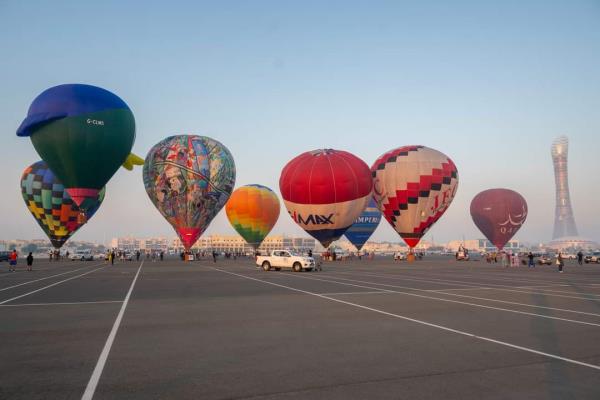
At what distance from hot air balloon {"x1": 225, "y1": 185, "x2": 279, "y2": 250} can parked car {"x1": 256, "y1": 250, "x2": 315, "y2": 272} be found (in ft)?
143

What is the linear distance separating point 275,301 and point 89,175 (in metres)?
31.6

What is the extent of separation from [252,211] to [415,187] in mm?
33865

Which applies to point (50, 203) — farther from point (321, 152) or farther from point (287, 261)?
point (287, 261)

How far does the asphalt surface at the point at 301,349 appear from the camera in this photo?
20.5ft

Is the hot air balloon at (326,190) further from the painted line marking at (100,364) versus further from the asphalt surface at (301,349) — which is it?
the painted line marking at (100,364)

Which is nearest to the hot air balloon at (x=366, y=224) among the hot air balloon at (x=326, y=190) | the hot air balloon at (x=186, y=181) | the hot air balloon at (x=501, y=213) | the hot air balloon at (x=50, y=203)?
the hot air balloon at (x=501, y=213)

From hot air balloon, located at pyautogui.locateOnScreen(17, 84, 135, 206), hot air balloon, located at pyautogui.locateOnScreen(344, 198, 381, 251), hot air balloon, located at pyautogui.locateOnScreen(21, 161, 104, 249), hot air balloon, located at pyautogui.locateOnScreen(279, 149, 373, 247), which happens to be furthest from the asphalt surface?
hot air balloon, located at pyautogui.locateOnScreen(344, 198, 381, 251)

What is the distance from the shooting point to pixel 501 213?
72812mm

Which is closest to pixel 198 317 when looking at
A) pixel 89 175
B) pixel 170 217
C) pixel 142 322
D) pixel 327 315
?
pixel 142 322

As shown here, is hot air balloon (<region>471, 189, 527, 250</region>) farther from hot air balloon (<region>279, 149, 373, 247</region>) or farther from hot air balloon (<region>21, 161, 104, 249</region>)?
hot air balloon (<region>21, 161, 104, 249</region>)

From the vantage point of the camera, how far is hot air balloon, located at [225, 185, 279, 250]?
8225 cm

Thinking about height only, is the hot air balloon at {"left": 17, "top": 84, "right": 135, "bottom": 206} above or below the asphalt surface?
above

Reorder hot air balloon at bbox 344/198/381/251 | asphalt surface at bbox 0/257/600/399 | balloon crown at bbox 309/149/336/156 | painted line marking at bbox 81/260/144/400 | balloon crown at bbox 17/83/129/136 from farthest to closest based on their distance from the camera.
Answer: hot air balloon at bbox 344/198/381/251 < balloon crown at bbox 309/149/336/156 < balloon crown at bbox 17/83/129/136 < asphalt surface at bbox 0/257/600/399 < painted line marking at bbox 81/260/144/400

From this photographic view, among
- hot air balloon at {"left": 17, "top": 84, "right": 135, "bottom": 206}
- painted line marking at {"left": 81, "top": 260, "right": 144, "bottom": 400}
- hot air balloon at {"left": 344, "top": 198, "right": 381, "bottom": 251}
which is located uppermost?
hot air balloon at {"left": 17, "top": 84, "right": 135, "bottom": 206}
